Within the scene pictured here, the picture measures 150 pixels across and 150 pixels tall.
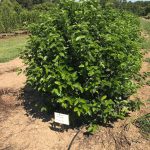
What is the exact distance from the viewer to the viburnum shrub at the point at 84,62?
13.6 feet

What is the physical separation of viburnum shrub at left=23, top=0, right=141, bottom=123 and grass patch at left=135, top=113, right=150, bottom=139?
0.24m

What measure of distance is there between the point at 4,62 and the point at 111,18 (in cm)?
577

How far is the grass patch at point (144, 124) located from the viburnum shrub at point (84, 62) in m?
0.24

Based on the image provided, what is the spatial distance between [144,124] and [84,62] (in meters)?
1.25

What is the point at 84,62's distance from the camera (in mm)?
4203

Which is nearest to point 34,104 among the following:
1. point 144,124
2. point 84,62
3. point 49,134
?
point 49,134

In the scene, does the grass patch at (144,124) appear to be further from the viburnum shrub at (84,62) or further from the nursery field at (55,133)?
the viburnum shrub at (84,62)

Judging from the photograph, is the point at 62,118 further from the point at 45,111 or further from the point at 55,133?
the point at 45,111

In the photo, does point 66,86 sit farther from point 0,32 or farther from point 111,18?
point 0,32

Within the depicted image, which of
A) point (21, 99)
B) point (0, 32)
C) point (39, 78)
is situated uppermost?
point (39, 78)

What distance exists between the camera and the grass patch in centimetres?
430

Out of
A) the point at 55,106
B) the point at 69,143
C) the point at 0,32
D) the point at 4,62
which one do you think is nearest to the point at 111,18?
the point at 55,106

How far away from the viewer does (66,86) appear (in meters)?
4.14

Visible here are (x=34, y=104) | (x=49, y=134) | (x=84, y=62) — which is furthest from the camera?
(x=34, y=104)
